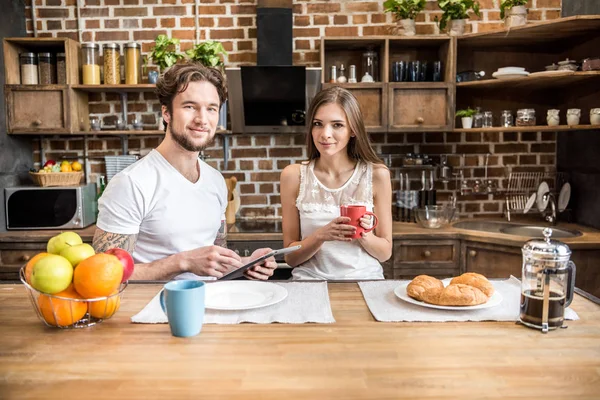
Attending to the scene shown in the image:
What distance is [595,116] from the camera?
291cm

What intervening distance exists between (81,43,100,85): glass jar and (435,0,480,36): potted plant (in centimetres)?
226

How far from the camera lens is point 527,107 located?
3514 millimetres

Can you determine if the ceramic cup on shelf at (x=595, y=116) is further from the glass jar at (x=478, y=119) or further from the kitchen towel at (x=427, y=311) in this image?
the kitchen towel at (x=427, y=311)

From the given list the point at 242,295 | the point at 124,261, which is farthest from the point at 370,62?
the point at 124,261

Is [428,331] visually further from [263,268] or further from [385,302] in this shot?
[263,268]

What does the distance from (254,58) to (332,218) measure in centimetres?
180

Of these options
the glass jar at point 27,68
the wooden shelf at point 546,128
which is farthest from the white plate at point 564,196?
the glass jar at point 27,68

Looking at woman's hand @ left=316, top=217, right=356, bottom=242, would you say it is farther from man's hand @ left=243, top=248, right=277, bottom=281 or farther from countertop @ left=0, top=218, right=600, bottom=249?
countertop @ left=0, top=218, right=600, bottom=249

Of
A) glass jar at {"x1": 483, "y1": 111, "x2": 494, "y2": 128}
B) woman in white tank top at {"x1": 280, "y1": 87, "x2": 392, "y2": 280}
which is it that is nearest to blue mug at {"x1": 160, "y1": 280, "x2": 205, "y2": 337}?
woman in white tank top at {"x1": 280, "y1": 87, "x2": 392, "y2": 280}

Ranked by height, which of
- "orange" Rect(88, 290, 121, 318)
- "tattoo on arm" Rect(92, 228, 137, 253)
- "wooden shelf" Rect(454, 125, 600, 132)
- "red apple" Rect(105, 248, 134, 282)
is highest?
"wooden shelf" Rect(454, 125, 600, 132)

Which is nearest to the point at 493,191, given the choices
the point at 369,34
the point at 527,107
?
the point at 527,107

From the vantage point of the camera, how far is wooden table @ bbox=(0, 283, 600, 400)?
0.86 m

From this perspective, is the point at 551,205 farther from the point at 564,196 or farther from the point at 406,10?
the point at 406,10

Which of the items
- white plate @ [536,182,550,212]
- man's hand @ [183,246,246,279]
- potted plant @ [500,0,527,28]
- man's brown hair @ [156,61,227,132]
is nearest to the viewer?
man's hand @ [183,246,246,279]
